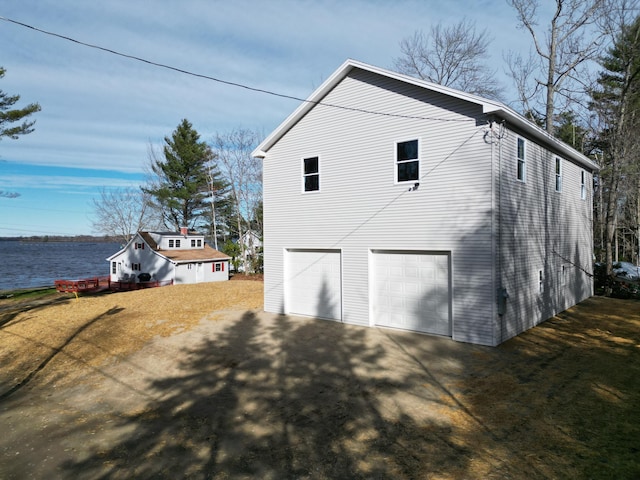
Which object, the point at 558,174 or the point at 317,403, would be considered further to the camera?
the point at 558,174

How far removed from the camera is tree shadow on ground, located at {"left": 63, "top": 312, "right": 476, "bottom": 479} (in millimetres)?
5156

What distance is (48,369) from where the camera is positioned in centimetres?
995

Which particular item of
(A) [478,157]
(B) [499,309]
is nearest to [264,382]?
(B) [499,309]

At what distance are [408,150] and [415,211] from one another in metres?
1.83

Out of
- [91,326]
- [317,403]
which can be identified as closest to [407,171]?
[317,403]

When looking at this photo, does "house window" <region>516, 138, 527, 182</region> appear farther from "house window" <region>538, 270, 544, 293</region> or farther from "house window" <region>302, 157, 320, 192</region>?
"house window" <region>302, 157, 320, 192</region>

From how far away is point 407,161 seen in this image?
451 inches

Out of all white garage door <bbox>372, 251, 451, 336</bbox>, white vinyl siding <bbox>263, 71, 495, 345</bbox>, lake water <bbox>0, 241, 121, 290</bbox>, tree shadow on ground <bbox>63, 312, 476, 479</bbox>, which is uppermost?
white vinyl siding <bbox>263, 71, 495, 345</bbox>

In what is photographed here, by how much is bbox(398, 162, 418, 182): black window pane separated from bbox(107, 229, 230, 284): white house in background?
22796mm

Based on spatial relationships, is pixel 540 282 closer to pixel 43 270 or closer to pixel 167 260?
pixel 167 260

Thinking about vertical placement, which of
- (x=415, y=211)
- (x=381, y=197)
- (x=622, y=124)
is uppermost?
(x=622, y=124)

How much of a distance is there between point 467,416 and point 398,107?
28.4 ft

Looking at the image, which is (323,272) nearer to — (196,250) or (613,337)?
(613,337)

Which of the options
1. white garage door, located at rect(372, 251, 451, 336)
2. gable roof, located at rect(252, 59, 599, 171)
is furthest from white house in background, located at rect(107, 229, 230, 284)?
white garage door, located at rect(372, 251, 451, 336)
